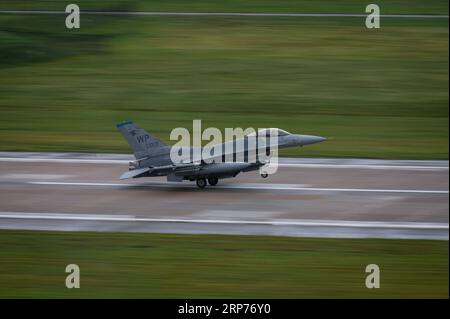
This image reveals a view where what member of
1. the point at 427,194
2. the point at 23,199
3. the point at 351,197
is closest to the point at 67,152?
the point at 23,199

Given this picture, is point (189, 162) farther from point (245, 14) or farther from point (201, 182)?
point (245, 14)

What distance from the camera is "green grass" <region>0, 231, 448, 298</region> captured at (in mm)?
22219

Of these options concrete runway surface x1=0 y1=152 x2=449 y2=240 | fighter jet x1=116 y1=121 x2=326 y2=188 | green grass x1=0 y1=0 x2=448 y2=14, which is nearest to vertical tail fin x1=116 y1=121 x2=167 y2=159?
fighter jet x1=116 y1=121 x2=326 y2=188

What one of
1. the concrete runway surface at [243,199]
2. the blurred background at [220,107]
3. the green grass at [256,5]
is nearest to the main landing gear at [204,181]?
the concrete runway surface at [243,199]

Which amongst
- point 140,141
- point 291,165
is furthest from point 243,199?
point 291,165

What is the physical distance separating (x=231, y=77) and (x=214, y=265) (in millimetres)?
28898

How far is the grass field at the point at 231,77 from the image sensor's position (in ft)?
140

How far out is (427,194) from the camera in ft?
104

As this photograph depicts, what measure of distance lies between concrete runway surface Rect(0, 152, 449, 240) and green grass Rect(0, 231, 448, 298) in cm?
116

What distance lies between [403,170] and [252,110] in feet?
42.3

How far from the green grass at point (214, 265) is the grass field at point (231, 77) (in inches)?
534

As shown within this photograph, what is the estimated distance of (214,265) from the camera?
24.2 metres

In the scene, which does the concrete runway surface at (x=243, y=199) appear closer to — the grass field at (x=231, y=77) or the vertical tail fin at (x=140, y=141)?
the vertical tail fin at (x=140, y=141)

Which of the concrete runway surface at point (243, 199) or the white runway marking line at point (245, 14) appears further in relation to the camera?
the white runway marking line at point (245, 14)
